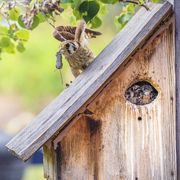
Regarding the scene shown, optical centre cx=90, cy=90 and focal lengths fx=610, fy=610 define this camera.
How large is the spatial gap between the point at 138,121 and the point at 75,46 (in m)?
0.28

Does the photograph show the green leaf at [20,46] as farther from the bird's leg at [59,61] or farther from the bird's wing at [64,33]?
the bird's leg at [59,61]

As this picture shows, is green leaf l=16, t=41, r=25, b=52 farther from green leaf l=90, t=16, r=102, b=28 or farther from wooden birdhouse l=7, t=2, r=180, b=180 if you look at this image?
wooden birdhouse l=7, t=2, r=180, b=180

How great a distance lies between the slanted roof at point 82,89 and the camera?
1609 mm

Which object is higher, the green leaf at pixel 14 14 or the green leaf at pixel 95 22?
the green leaf at pixel 14 14

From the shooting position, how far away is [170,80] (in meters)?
1.73

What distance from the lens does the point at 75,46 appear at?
173 centimetres

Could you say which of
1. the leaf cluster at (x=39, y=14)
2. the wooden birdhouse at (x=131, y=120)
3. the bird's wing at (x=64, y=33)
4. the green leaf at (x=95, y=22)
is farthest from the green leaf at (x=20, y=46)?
the wooden birdhouse at (x=131, y=120)

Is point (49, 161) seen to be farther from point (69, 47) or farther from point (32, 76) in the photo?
point (32, 76)

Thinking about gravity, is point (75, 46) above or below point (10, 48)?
below

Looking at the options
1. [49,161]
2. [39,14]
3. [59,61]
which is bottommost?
[49,161]

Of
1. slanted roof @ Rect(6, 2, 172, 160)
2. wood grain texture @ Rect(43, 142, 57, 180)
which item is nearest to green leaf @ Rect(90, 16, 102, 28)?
slanted roof @ Rect(6, 2, 172, 160)

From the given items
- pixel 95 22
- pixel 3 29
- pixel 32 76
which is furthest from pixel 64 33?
pixel 32 76

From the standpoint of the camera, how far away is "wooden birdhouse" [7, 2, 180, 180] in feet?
5.55

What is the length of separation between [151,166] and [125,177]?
0.08 meters
